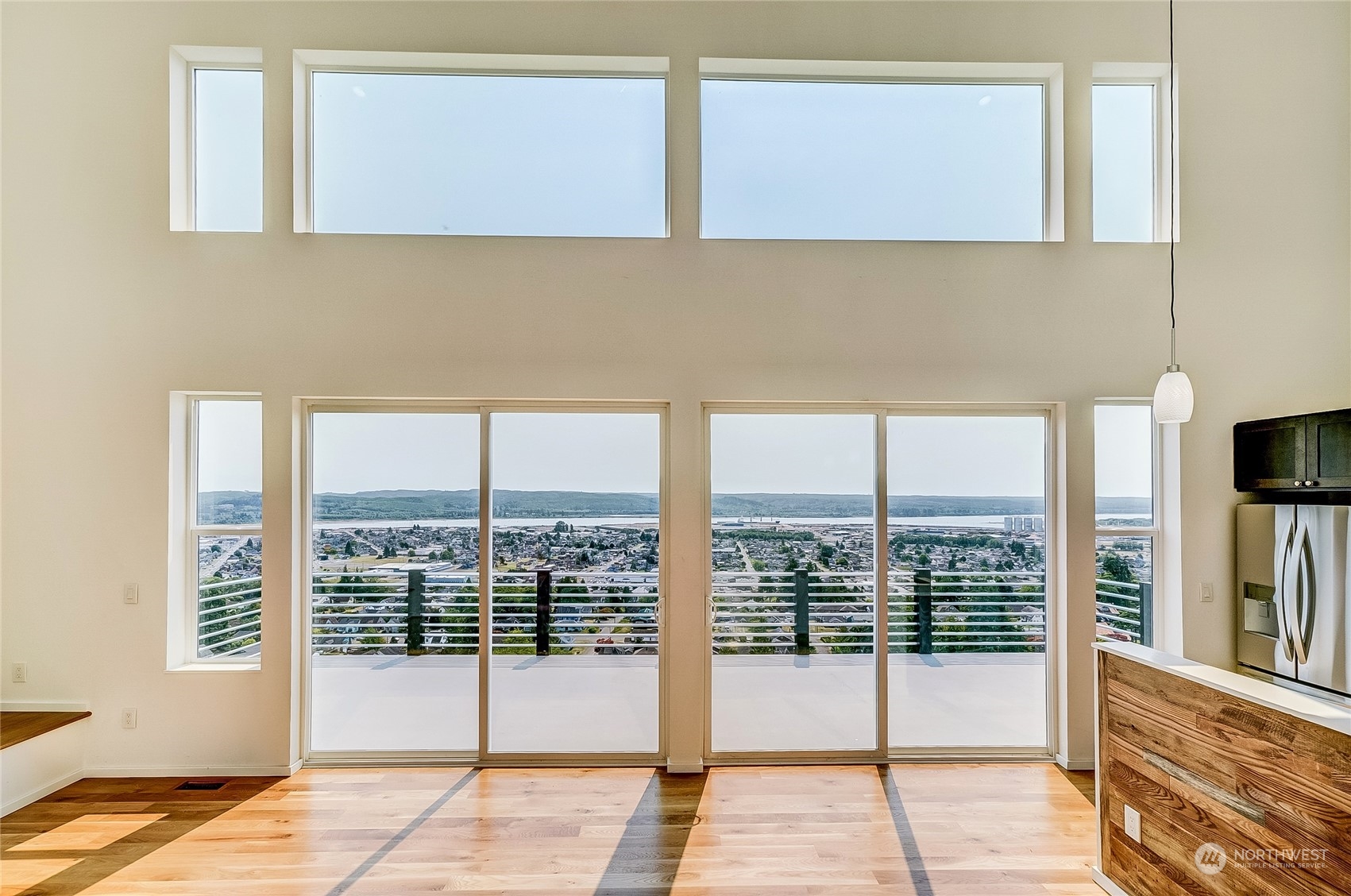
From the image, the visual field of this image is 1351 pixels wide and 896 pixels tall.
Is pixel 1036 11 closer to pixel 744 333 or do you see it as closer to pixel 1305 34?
pixel 1305 34

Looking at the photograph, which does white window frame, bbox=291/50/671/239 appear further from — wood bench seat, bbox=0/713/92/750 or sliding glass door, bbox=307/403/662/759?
wood bench seat, bbox=0/713/92/750

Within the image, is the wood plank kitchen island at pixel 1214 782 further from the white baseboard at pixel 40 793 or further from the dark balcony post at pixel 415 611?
the white baseboard at pixel 40 793

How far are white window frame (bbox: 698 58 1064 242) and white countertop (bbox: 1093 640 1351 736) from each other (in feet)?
7.87

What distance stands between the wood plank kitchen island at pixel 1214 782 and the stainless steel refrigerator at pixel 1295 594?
1.35 m

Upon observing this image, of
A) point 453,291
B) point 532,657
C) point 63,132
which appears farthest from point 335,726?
point 63,132

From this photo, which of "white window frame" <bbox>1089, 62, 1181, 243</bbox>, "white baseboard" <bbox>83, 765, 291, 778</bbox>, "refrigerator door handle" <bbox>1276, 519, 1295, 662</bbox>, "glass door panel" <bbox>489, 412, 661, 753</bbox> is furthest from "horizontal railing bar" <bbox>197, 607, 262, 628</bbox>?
"refrigerator door handle" <bbox>1276, 519, 1295, 662</bbox>

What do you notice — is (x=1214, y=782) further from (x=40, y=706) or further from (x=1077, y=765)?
(x=40, y=706)

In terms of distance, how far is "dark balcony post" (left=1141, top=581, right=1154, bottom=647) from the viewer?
3877 mm

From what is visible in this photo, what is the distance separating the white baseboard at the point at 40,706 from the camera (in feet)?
11.9

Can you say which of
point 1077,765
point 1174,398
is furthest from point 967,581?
point 1174,398

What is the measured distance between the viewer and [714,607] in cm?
386

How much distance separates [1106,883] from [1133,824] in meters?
0.32

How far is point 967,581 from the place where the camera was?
12.8 ft

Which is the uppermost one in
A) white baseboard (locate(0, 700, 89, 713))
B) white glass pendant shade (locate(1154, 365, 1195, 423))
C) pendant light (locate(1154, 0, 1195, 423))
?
pendant light (locate(1154, 0, 1195, 423))
